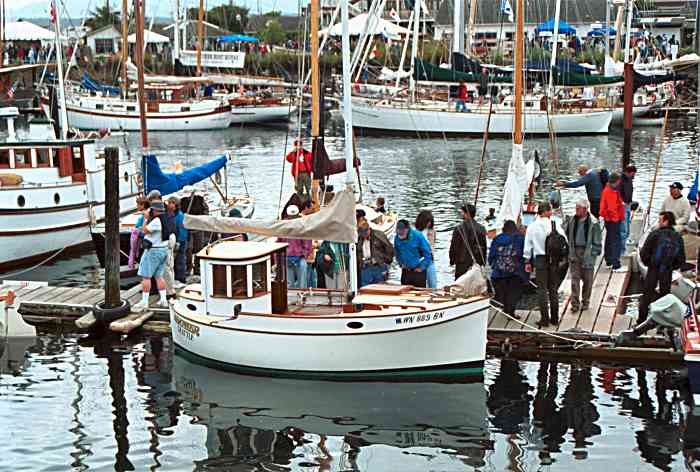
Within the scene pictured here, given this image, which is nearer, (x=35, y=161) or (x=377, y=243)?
(x=377, y=243)

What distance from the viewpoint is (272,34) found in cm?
9981

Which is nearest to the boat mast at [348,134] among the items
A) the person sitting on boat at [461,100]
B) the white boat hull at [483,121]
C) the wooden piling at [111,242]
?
the wooden piling at [111,242]

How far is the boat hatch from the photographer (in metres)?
16.2

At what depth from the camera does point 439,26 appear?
326 ft

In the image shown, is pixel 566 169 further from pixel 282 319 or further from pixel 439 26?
pixel 439 26

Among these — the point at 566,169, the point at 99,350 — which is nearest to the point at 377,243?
the point at 99,350

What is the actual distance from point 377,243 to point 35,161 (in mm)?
12342

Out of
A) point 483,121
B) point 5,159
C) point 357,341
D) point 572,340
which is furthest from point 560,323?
→ point 483,121

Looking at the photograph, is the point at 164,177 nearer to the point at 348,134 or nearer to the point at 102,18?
the point at 348,134

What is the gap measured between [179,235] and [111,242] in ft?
4.92

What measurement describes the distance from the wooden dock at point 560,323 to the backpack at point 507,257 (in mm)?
880

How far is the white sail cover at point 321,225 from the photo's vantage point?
16.3 meters

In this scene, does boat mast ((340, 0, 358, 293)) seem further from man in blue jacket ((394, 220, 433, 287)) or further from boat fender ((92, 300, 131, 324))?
boat fender ((92, 300, 131, 324))

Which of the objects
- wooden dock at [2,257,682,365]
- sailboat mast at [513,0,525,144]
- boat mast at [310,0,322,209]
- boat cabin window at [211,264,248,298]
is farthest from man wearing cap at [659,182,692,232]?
boat cabin window at [211,264,248,298]
